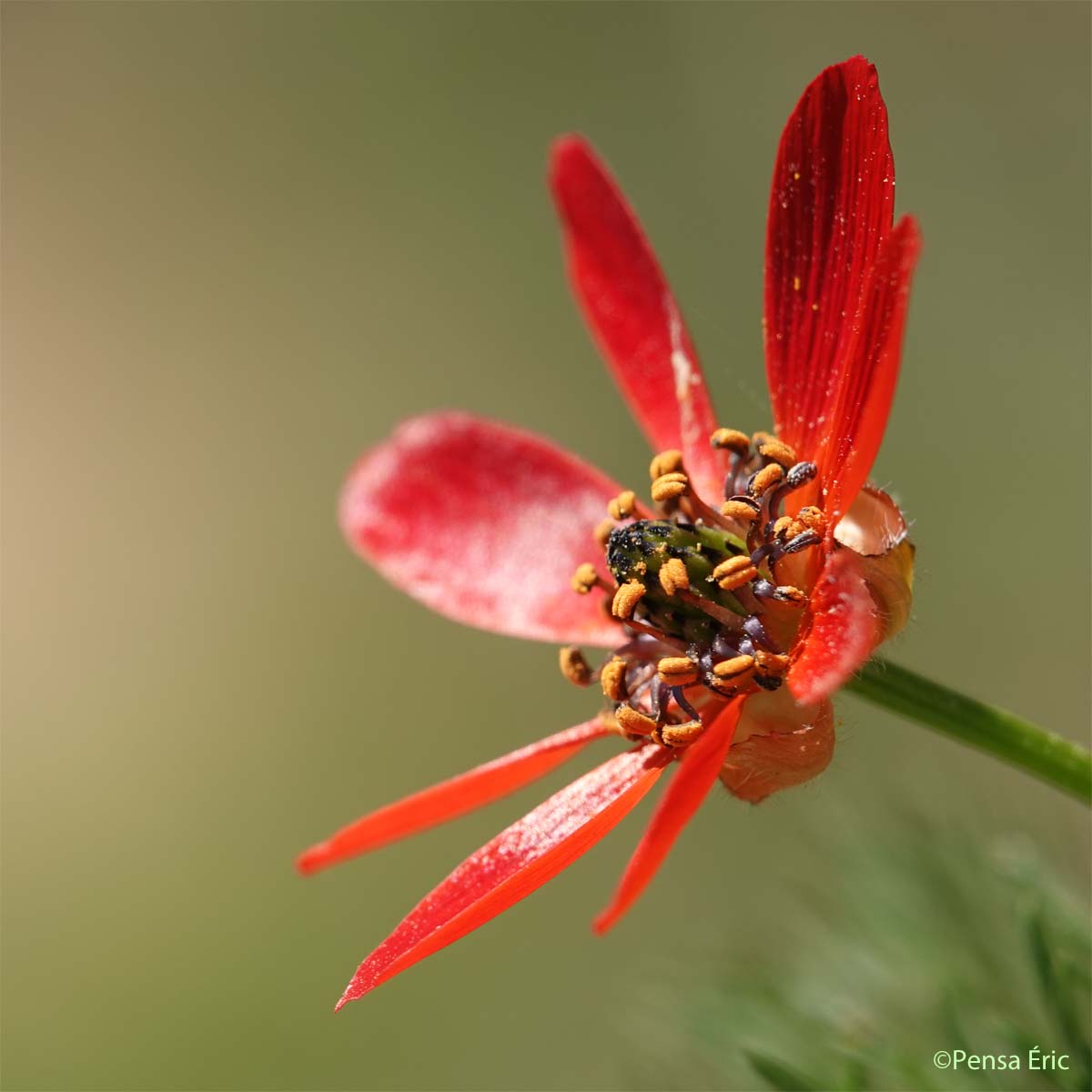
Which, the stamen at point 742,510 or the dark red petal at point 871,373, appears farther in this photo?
the stamen at point 742,510

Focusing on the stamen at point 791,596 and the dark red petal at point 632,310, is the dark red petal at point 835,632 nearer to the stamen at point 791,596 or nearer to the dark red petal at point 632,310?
the stamen at point 791,596

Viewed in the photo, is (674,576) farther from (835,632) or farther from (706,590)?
(835,632)

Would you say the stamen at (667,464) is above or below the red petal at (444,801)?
above

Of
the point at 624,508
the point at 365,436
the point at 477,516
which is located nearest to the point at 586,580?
the point at 624,508

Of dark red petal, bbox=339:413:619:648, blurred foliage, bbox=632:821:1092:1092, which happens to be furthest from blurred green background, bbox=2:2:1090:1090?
dark red petal, bbox=339:413:619:648

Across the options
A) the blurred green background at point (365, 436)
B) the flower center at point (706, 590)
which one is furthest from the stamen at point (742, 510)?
the blurred green background at point (365, 436)

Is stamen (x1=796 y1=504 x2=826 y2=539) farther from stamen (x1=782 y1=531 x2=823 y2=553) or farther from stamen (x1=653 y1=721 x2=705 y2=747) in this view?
stamen (x1=653 y1=721 x2=705 y2=747)

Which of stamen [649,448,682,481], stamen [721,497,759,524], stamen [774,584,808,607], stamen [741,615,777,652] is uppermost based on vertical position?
A: stamen [649,448,682,481]
